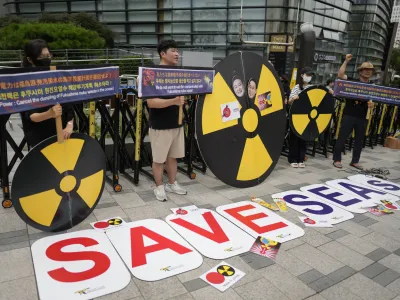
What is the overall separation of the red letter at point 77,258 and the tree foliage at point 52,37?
18.3 meters

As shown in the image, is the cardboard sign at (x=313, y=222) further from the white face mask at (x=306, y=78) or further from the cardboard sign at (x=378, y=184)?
the white face mask at (x=306, y=78)

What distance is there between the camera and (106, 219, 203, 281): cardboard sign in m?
2.59

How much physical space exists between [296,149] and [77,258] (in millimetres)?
4308

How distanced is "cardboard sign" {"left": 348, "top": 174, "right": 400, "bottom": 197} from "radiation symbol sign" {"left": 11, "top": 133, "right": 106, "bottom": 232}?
4099 millimetres

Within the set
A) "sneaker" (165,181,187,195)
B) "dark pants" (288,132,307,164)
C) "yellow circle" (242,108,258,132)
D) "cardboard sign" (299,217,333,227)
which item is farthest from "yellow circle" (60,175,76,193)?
"dark pants" (288,132,307,164)

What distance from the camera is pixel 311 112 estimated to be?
5621mm

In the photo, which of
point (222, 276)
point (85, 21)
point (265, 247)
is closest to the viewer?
point (222, 276)

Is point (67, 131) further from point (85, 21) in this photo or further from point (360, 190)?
point (85, 21)

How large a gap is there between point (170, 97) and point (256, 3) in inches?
908

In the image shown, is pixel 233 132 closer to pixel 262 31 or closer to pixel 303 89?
pixel 303 89

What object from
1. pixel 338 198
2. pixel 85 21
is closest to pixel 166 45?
pixel 338 198

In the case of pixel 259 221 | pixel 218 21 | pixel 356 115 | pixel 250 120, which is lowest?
pixel 259 221

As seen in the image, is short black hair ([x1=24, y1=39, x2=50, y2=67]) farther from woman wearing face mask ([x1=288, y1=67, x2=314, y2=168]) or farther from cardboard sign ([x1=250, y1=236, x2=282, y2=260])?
woman wearing face mask ([x1=288, y1=67, x2=314, y2=168])

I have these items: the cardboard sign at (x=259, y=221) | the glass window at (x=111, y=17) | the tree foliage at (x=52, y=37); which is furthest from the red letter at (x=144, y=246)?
the glass window at (x=111, y=17)
